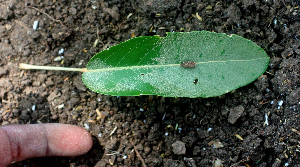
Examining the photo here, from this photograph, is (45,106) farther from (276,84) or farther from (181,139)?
(276,84)

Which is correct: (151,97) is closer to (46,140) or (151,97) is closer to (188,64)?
(188,64)

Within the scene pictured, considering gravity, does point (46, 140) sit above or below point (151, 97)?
below

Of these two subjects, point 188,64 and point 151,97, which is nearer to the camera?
point 188,64

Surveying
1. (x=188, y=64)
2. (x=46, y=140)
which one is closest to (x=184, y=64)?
(x=188, y=64)

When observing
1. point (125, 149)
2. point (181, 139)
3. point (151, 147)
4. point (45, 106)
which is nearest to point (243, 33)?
point (181, 139)

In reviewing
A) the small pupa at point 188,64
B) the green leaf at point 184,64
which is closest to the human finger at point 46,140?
the green leaf at point 184,64
